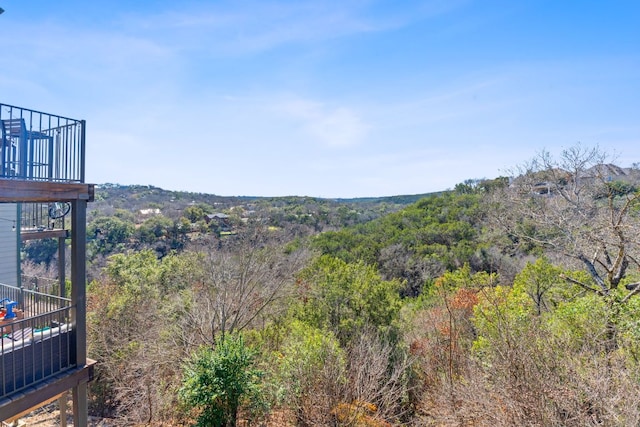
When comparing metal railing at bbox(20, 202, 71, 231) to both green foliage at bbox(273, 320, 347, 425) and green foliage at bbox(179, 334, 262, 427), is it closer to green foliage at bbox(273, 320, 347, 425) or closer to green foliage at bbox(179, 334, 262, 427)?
green foliage at bbox(179, 334, 262, 427)

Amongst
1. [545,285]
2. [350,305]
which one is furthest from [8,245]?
[545,285]

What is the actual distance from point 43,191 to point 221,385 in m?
4.39

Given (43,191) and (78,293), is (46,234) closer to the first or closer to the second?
(78,293)

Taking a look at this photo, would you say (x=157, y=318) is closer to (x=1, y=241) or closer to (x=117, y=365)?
(x=117, y=365)

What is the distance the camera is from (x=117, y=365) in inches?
373

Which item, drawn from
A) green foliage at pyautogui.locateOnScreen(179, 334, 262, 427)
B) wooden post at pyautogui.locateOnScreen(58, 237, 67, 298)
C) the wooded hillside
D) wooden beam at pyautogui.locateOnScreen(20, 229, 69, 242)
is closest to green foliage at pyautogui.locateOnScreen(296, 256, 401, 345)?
the wooded hillside

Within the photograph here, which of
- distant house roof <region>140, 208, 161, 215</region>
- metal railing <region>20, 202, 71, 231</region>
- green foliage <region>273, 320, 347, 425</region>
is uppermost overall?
metal railing <region>20, 202, 71, 231</region>

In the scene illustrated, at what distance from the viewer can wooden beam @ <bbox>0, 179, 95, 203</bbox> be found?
13.0ft

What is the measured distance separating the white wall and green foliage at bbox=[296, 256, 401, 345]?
25.0 feet

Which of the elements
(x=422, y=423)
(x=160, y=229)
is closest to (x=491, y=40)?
(x=422, y=423)

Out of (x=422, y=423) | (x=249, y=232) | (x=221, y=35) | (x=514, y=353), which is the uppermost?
(x=221, y=35)

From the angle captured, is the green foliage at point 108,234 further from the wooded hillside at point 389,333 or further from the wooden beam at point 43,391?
the wooden beam at point 43,391

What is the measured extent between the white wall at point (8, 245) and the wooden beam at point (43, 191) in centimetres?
509

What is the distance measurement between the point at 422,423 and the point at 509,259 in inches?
643
